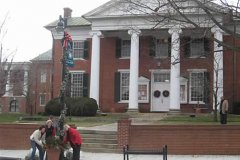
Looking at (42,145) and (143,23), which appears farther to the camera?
(143,23)

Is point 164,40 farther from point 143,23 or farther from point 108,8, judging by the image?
point 108,8

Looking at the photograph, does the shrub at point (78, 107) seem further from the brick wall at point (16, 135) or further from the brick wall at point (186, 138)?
the brick wall at point (186, 138)

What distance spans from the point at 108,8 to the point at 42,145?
22.3m

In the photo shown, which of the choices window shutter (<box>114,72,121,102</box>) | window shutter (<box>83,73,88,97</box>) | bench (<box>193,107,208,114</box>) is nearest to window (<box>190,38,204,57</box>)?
bench (<box>193,107,208,114</box>)

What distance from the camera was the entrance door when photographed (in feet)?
131

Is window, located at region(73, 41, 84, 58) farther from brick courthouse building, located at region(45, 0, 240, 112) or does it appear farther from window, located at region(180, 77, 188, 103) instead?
window, located at region(180, 77, 188, 103)

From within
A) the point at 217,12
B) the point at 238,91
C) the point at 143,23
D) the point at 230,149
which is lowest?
the point at 230,149

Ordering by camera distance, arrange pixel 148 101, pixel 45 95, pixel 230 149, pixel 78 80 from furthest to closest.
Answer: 1. pixel 45 95
2. pixel 78 80
3. pixel 148 101
4. pixel 230 149

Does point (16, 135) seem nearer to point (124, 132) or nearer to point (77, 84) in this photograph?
point (124, 132)

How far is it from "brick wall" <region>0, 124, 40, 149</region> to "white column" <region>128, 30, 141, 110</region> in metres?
14.8

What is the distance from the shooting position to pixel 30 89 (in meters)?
70.2

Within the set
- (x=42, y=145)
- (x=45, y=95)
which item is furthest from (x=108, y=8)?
(x=45, y=95)

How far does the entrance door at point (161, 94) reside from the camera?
131 feet

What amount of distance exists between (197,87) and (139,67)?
5290 mm
